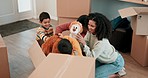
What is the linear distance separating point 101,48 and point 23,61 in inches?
46.7

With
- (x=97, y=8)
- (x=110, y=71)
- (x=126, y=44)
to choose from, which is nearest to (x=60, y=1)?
(x=97, y=8)

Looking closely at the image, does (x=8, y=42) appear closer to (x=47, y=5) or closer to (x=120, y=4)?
(x=47, y=5)

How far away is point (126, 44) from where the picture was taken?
2922mm

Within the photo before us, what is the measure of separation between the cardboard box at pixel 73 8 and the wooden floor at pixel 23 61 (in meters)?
0.73

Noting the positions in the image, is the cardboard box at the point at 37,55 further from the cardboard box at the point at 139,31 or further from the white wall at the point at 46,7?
the white wall at the point at 46,7

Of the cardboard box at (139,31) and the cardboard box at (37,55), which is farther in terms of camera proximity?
the cardboard box at (139,31)

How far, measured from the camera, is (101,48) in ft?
6.19

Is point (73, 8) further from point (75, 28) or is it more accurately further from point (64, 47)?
point (64, 47)

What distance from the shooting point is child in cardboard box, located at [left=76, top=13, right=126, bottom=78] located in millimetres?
1897

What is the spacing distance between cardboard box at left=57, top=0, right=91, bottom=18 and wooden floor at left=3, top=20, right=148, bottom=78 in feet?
2.40

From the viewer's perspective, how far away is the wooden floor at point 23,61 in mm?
2414

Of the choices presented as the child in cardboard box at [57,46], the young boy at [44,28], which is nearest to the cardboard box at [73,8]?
the young boy at [44,28]

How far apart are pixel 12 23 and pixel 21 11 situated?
33 centimetres

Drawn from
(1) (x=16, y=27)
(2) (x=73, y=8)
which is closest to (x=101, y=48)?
(2) (x=73, y=8)
